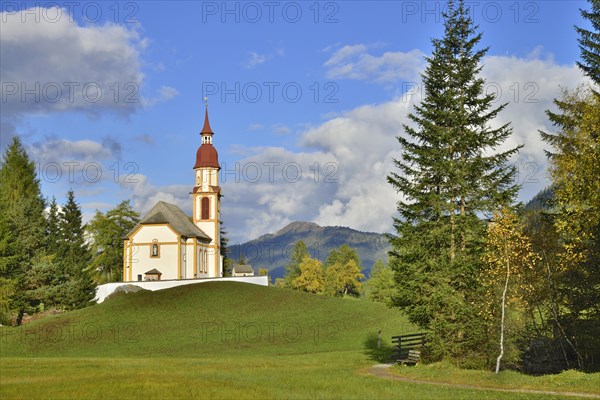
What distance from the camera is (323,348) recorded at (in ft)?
152

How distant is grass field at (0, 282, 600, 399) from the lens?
2145 centimetres

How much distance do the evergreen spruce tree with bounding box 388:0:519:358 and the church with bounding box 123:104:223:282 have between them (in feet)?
171

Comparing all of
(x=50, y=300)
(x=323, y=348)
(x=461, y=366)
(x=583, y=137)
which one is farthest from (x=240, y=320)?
(x=583, y=137)

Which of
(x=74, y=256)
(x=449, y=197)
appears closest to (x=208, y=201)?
(x=74, y=256)

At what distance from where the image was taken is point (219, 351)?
44.8m

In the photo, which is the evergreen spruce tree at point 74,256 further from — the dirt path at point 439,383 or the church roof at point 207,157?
the dirt path at point 439,383

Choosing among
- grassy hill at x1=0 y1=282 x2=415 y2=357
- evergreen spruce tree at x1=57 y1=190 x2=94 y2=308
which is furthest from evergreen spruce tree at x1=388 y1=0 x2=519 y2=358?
evergreen spruce tree at x1=57 y1=190 x2=94 y2=308

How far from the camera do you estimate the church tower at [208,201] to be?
3524 inches

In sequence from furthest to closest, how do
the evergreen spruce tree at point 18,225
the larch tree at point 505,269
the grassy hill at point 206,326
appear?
the evergreen spruce tree at point 18,225 < the grassy hill at point 206,326 < the larch tree at point 505,269

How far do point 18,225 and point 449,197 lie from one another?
2046 inches

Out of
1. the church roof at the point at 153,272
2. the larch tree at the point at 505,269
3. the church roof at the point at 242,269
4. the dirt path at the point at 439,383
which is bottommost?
the dirt path at the point at 439,383

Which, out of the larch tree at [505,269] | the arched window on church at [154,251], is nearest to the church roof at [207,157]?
the arched window on church at [154,251]

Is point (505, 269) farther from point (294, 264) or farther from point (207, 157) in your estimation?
point (294, 264)

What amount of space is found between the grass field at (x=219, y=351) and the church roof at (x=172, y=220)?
13.9 metres
